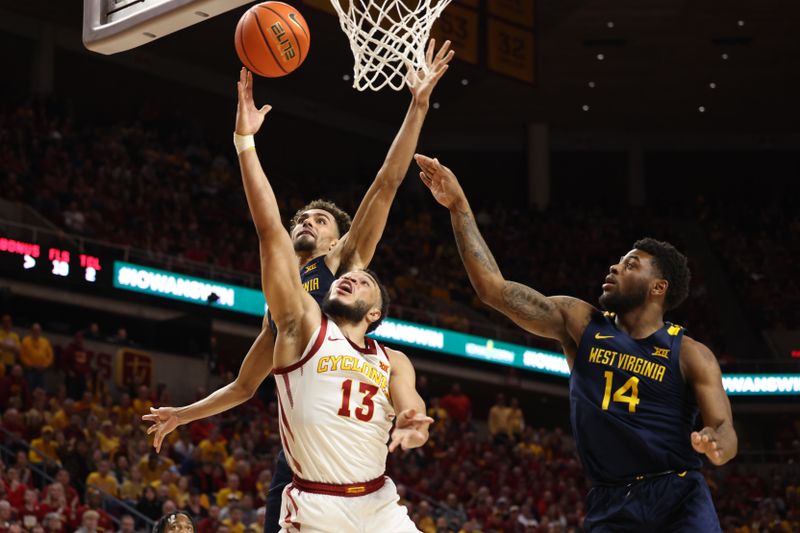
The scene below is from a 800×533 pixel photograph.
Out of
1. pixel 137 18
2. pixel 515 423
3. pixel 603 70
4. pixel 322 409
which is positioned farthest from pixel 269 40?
pixel 603 70

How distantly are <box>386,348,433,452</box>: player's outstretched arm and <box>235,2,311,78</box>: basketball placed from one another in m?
1.75

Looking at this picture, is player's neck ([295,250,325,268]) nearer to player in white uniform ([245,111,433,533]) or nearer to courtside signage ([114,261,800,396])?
player in white uniform ([245,111,433,533])

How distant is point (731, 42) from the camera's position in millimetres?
25672

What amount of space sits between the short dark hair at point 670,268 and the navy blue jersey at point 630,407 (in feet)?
0.64

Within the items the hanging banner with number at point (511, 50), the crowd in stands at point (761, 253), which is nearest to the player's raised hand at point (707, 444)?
the hanging banner with number at point (511, 50)

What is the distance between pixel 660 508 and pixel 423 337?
17706 mm

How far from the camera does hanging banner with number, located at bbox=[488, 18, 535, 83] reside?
19.9 m

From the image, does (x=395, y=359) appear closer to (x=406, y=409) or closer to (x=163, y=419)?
(x=406, y=409)

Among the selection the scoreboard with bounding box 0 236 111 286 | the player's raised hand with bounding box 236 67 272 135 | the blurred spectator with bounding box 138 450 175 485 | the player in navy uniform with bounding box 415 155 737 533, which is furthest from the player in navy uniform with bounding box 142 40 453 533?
the scoreboard with bounding box 0 236 111 286

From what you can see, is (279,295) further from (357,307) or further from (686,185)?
(686,185)

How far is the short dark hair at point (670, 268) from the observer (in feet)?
17.8

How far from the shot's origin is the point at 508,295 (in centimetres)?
545

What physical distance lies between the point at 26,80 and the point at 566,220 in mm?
12751

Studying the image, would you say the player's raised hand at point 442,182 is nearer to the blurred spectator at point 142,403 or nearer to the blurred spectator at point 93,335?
the blurred spectator at point 142,403
